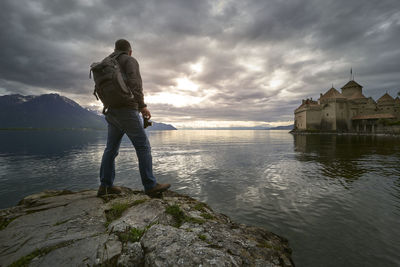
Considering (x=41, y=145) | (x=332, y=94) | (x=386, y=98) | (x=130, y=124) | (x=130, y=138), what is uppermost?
(x=332, y=94)

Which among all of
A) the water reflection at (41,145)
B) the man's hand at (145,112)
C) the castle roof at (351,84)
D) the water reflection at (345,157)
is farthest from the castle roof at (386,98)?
the water reflection at (41,145)

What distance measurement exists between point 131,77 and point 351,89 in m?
94.6

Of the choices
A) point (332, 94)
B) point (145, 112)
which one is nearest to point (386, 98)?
point (332, 94)

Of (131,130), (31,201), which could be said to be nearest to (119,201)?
(131,130)

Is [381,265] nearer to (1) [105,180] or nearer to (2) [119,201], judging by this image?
(2) [119,201]

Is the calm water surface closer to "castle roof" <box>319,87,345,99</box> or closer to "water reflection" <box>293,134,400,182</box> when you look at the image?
"water reflection" <box>293,134,400,182</box>

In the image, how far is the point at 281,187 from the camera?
24.1 feet

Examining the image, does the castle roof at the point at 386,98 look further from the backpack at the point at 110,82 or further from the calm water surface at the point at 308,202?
the backpack at the point at 110,82

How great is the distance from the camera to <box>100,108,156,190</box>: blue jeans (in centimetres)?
370

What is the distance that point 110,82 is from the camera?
3.39 meters

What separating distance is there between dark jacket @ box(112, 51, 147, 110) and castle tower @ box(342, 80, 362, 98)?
92431mm

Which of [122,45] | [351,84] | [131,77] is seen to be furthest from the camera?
[351,84]

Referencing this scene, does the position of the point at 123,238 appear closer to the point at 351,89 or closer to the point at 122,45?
the point at 122,45

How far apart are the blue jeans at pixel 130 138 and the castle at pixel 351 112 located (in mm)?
79480
